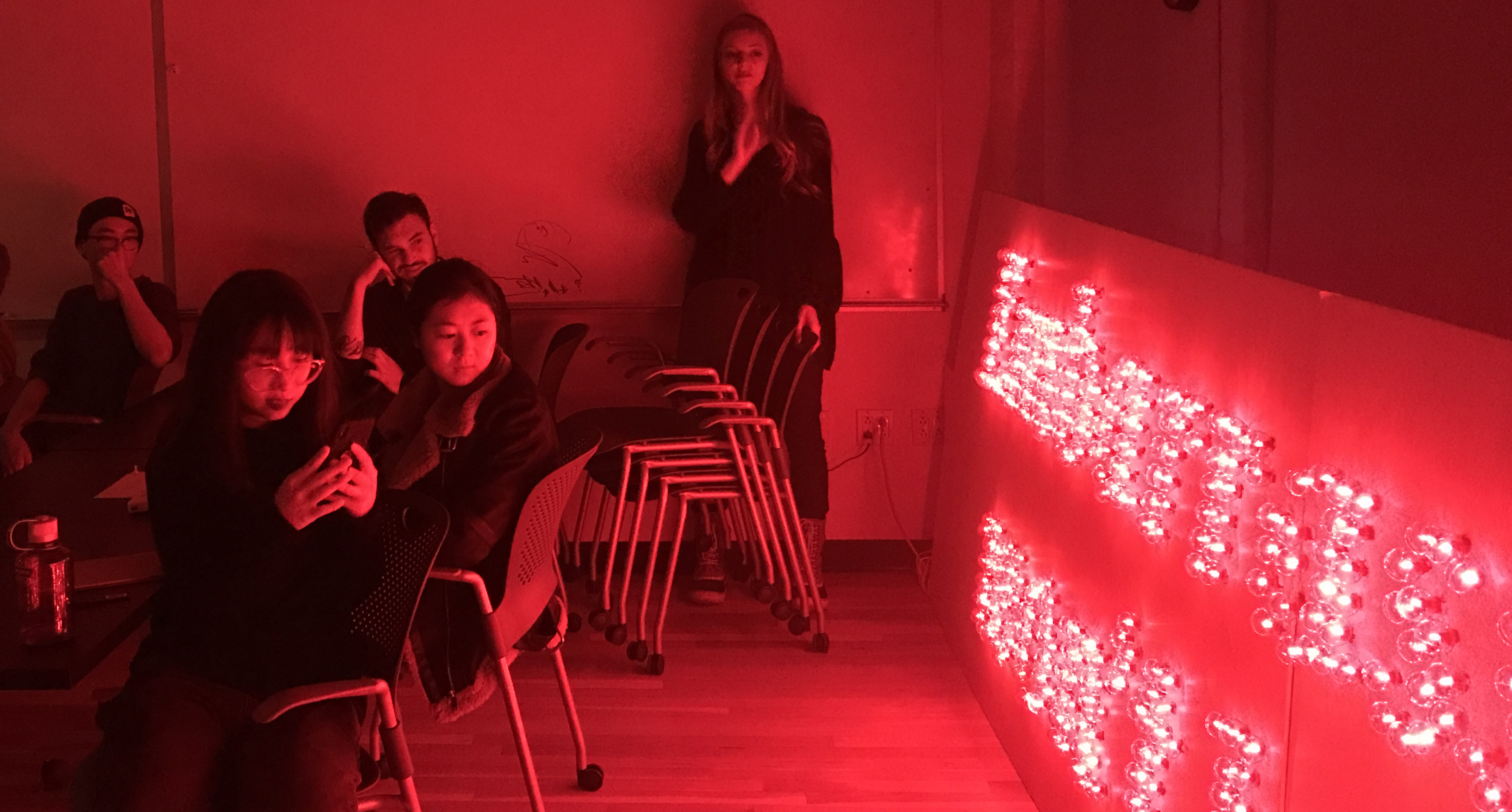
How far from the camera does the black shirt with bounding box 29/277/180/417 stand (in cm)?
413

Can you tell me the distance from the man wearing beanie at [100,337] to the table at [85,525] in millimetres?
394

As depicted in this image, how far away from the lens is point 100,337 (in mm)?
4191

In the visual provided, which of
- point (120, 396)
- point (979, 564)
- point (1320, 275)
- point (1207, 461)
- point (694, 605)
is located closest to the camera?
point (1207, 461)

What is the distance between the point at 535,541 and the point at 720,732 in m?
0.98

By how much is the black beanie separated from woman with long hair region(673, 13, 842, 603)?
1632 mm

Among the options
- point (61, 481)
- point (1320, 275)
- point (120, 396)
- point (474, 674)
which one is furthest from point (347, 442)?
point (120, 396)

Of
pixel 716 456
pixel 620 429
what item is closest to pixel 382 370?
pixel 620 429

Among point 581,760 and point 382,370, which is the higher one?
point 382,370

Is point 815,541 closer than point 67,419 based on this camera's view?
No

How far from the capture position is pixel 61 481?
301 centimetres

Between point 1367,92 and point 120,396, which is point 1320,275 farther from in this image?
point 120,396

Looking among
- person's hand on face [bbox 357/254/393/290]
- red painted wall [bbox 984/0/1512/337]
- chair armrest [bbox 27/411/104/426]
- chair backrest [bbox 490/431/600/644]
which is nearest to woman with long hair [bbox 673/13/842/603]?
red painted wall [bbox 984/0/1512/337]

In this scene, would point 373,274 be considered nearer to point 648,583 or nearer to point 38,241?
point 38,241

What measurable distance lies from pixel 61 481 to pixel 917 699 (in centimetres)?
205
